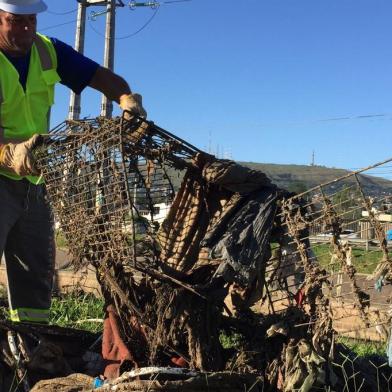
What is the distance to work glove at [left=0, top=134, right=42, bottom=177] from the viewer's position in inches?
126

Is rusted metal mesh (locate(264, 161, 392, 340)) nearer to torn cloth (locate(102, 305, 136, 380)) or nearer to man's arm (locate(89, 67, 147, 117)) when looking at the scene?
torn cloth (locate(102, 305, 136, 380))

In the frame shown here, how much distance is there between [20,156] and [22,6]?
839 millimetres

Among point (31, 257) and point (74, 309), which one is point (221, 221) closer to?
point (31, 257)

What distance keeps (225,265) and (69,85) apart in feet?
5.68

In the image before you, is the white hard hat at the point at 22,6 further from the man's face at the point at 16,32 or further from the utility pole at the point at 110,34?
the utility pole at the point at 110,34

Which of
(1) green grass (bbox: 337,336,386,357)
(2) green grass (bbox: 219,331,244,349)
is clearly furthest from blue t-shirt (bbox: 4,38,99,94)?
(1) green grass (bbox: 337,336,386,357)

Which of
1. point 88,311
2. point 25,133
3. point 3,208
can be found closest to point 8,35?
point 25,133

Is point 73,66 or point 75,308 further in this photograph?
point 75,308

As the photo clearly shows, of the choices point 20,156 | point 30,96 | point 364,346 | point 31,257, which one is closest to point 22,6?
point 30,96

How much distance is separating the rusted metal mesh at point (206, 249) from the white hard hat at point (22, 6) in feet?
2.43

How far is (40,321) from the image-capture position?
12.9 ft

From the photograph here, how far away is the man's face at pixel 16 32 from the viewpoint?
3.46m

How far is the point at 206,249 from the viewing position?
3.21 m

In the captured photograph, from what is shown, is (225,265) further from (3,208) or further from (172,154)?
(3,208)
